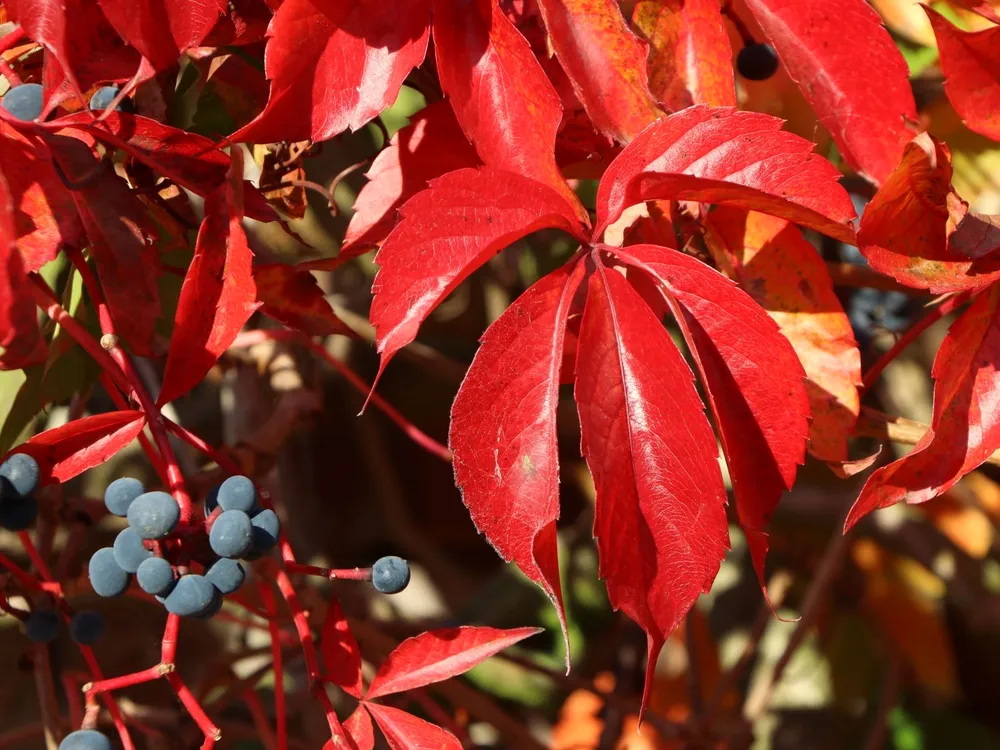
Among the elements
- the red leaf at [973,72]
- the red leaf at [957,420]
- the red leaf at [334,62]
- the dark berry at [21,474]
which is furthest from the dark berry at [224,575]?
the red leaf at [973,72]

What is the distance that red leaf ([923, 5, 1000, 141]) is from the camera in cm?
56

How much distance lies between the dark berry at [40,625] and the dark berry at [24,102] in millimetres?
322

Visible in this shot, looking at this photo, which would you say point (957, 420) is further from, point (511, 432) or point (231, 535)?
point (231, 535)

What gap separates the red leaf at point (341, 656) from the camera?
579 millimetres

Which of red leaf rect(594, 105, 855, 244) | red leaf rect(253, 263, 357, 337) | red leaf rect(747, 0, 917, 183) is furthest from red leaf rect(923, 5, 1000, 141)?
red leaf rect(253, 263, 357, 337)

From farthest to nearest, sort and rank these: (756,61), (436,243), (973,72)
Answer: (756,61) < (973,72) < (436,243)

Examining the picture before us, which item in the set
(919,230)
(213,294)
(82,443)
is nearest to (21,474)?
(82,443)

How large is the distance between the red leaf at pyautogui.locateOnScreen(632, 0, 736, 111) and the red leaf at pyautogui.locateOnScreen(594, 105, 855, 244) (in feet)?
0.33

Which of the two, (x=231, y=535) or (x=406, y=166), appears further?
(x=406, y=166)

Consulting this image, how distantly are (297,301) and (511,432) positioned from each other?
210mm

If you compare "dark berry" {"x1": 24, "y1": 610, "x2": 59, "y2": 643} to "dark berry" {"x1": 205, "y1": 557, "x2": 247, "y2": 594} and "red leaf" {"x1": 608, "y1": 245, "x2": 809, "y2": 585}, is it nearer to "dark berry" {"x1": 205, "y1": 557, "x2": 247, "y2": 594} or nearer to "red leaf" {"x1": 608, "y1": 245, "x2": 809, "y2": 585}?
"dark berry" {"x1": 205, "y1": 557, "x2": 247, "y2": 594}

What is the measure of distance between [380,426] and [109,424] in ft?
4.04

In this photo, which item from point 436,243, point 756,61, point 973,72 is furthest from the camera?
point 756,61

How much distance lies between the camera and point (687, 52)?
1.96ft
